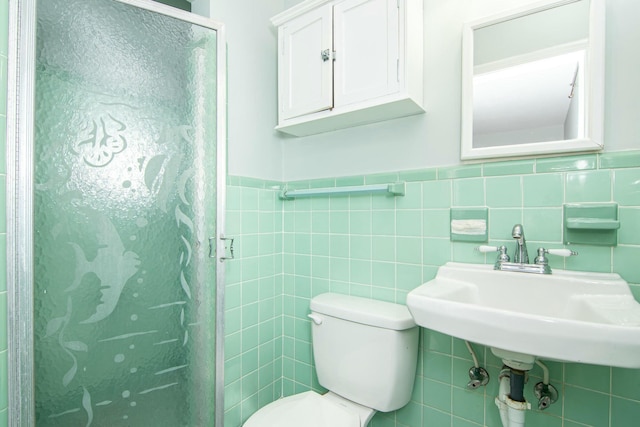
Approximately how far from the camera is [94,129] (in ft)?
3.05

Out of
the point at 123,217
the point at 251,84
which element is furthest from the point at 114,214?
the point at 251,84

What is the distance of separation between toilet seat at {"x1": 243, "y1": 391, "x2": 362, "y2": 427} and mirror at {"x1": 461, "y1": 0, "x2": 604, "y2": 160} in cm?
110

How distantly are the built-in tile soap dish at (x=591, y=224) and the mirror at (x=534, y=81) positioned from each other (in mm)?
193

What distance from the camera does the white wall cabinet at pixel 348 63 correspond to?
45.5 inches

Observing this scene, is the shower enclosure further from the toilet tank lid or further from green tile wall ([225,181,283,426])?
the toilet tank lid

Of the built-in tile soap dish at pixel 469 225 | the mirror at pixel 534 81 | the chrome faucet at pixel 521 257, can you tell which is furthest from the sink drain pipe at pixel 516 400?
the mirror at pixel 534 81

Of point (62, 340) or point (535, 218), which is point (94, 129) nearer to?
point (62, 340)

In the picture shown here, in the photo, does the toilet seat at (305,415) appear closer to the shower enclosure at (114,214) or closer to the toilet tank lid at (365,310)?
the shower enclosure at (114,214)

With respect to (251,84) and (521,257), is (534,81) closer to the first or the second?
(521,257)

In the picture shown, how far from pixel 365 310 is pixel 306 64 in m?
1.12

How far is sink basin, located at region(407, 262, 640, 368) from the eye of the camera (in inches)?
25.6

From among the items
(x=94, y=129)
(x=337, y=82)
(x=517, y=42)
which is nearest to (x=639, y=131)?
(x=517, y=42)

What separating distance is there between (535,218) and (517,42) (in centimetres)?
64

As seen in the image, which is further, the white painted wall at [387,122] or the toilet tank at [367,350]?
the toilet tank at [367,350]
